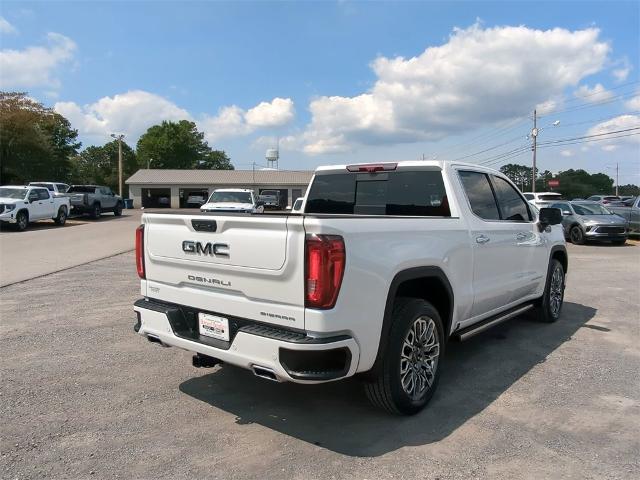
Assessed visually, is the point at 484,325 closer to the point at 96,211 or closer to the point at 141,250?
the point at 141,250

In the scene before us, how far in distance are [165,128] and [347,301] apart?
320 ft

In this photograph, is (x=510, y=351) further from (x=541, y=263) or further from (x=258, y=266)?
(x=258, y=266)

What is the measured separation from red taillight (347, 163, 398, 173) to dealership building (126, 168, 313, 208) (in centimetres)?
5005

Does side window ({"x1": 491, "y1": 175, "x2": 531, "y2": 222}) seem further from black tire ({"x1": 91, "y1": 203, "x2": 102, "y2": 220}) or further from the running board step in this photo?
black tire ({"x1": 91, "y1": 203, "x2": 102, "y2": 220})

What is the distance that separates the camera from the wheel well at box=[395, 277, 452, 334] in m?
3.86

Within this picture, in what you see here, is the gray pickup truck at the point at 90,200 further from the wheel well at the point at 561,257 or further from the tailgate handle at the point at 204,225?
the tailgate handle at the point at 204,225

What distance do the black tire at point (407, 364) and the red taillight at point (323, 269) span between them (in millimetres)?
749

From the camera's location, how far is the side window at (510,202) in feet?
17.3

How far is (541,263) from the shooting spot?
6008 millimetres

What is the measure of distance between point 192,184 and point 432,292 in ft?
179

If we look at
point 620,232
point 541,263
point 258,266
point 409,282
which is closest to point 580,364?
point 541,263

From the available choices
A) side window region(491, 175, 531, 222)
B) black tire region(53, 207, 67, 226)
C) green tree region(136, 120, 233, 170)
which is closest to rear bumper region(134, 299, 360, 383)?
side window region(491, 175, 531, 222)

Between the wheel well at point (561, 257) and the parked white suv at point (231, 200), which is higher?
the parked white suv at point (231, 200)

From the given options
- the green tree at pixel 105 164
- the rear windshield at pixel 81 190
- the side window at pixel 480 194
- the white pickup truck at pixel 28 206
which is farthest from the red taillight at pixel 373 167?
the green tree at pixel 105 164
